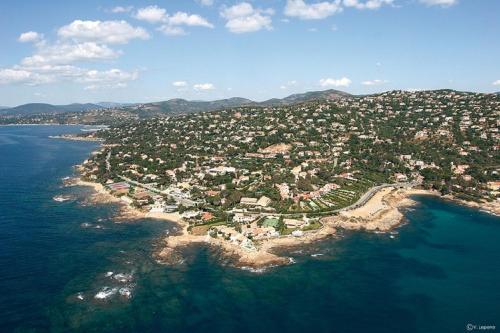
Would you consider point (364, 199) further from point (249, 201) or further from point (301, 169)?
point (249, 201)

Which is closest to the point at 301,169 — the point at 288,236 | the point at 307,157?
the point at 307,157

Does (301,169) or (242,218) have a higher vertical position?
(301,169)

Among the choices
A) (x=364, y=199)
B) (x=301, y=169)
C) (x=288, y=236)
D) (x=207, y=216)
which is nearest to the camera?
(x=288, y=236)

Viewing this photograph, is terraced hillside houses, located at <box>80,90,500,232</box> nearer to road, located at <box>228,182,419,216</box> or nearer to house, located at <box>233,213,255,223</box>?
house, located at <box>233,213,255,223</box>

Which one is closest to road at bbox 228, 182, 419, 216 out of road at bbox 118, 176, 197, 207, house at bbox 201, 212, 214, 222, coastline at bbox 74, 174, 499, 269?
coastline at bbox 74, 174, 499, 269

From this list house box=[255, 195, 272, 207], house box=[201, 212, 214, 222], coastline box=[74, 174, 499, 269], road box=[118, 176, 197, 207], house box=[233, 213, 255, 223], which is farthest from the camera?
road box=[118, 176, 197, 207]

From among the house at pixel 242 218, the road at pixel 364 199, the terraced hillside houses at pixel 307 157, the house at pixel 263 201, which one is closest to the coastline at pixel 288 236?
the road at pixel 364 199
